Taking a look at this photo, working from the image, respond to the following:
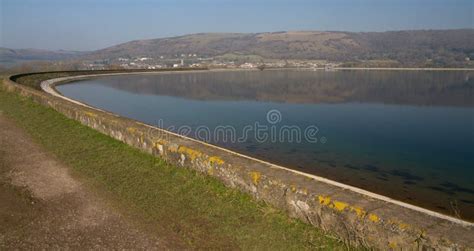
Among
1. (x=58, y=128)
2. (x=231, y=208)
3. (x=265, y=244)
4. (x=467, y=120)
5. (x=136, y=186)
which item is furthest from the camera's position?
(x=467, y=120)

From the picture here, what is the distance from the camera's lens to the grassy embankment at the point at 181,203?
15.8 feet

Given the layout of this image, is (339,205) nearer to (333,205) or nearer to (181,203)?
(333,205)

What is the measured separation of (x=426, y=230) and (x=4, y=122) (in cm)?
1351

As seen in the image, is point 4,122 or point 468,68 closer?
point 4,122

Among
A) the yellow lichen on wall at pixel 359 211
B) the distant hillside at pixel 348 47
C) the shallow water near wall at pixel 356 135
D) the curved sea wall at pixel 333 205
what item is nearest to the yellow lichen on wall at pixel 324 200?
the curved sea wall at pixel 333 205

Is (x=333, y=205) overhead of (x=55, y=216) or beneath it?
overhead

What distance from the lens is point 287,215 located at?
17.3 ft

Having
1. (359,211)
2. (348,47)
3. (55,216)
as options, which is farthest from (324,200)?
(348,47)

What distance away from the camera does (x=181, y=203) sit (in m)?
6.01

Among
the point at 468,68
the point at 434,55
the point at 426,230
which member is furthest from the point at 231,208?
the point at 434,55

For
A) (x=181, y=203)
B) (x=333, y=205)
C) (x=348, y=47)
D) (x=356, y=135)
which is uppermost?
(x=348, y=47)

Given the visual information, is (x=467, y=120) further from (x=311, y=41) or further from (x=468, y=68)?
(x=311, y=41)

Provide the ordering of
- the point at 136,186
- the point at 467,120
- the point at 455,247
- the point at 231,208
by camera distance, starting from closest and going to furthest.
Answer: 1. the point at 455,247
2. the point at 231,208
3. the point at 136,186
4. the point at 467,120

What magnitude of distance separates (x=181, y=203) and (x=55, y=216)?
5.80 feet
